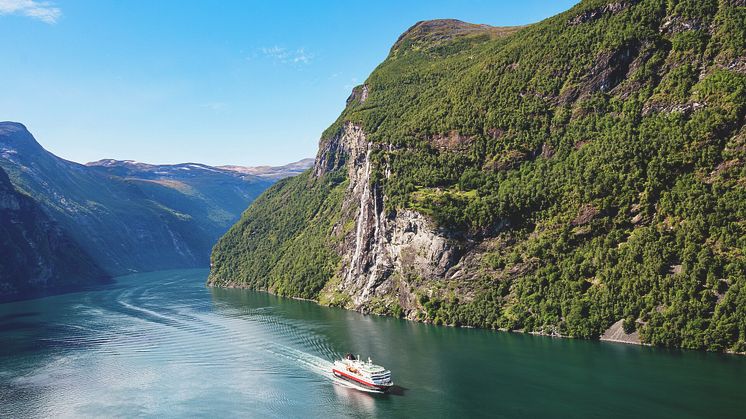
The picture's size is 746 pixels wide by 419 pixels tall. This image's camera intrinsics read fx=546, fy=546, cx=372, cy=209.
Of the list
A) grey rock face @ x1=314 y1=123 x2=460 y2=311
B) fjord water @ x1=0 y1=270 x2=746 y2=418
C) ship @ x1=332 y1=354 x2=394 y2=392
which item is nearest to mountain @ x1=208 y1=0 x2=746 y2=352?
grey rock face @ x1=314 y1=123 x2=460 y2=311

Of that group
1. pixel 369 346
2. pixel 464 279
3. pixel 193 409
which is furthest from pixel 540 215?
pixel 193 409

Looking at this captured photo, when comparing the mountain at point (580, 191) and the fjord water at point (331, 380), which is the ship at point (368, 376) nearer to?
the fjord water at point (331, 380)

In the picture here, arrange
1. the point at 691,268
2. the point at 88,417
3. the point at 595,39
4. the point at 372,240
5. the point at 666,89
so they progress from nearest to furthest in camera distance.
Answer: the point at 88,417 < the point at 691,268 < the point at 666,89 < the point at 595,39 < the point at 372,240

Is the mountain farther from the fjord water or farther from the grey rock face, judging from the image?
the fjord water

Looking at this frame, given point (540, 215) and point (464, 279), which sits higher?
point (540, 215)

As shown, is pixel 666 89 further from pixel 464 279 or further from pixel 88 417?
pixel 88 417

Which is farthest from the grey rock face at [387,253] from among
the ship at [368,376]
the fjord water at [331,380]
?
the ship at [368,376]

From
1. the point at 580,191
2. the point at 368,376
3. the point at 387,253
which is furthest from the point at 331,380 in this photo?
the point at 580,191
